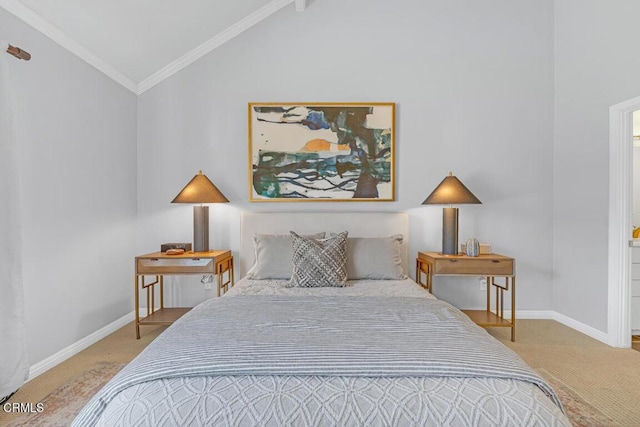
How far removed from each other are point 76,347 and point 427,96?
3673 mm

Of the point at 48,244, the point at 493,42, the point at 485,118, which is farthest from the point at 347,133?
the point at 48,244

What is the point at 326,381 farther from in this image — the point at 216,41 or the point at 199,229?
the point at 216,41

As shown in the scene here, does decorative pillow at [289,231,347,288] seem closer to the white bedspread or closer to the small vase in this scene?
the white bedspread

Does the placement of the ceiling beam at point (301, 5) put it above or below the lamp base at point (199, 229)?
above

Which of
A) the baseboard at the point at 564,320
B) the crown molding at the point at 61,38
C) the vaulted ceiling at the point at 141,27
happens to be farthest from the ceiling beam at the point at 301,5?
the baseboard at the point at 564,320

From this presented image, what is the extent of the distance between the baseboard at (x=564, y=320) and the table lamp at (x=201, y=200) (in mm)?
2935

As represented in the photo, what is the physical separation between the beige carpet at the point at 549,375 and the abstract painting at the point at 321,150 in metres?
1.72

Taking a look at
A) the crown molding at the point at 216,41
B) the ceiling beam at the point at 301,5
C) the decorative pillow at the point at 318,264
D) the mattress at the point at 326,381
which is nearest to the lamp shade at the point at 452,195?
the decorative pillow at the point at 318,264

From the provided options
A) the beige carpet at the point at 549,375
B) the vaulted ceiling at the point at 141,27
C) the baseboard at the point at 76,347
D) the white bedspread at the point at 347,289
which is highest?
the vaulted ceiling at the point at 141,27

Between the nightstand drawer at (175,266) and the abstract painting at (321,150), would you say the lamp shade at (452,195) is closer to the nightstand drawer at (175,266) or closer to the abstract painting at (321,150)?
the abstract painting at (321,150)

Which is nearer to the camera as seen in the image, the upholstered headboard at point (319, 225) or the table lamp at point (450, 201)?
the table lamp at point (450, 201)

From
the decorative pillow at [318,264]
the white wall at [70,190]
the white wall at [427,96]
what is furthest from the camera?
the white wall at [427,96]

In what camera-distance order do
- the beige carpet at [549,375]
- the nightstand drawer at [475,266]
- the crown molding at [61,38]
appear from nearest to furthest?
the beige carpet at [549,375]
the crown molding at [61,38]
the nightstand drawer at [475,266]

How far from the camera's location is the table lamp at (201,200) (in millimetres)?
3166
